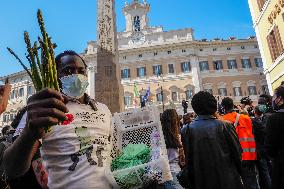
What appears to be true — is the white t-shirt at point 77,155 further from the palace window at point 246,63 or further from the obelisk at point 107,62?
the palace window at point 246,63

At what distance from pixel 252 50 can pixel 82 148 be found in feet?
116

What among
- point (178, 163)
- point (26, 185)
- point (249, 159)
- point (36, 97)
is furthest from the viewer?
point (249, 159)

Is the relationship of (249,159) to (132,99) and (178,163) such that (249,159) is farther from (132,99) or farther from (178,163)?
(132,99)

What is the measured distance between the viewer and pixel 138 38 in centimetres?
3547

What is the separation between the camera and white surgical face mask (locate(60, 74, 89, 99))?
1961 millimetres

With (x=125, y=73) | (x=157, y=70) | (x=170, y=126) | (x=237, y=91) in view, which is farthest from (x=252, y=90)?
(x=170, y=126)

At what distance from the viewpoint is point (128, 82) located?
3369cm

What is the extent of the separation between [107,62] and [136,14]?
31285mm

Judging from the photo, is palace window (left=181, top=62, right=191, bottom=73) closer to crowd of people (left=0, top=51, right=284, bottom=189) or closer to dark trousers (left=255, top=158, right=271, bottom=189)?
dark trousers (left=255, top=158, right=271, bottom=189)

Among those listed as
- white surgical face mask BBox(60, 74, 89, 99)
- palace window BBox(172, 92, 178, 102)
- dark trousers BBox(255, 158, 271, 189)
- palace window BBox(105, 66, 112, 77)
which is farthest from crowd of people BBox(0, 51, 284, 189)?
palace window BBox(172, 92, 178, 102)

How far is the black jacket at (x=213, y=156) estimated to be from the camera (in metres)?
2.92

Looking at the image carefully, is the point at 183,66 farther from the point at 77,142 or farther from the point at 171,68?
the point at 77,142

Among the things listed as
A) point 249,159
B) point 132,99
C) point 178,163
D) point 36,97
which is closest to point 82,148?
point 36,97

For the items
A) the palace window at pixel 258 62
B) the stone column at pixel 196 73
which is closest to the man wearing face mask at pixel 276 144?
the stone column at pixel 196 73
